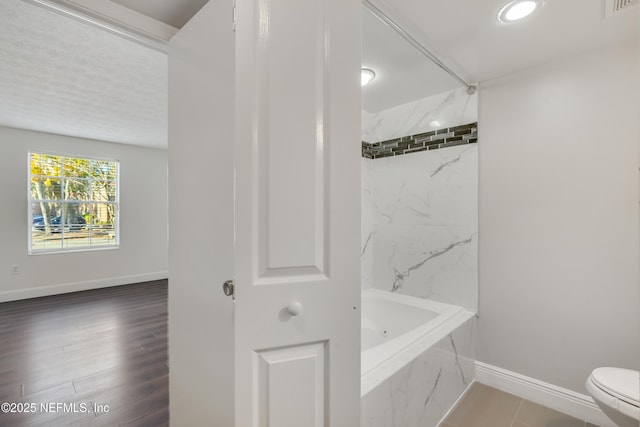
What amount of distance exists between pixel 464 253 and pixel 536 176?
732 mm

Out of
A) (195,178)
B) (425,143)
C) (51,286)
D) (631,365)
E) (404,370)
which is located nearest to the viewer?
(195,178)

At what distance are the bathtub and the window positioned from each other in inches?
190

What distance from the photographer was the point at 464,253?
7.47ft

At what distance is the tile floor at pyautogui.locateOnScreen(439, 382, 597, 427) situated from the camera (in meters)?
1.74

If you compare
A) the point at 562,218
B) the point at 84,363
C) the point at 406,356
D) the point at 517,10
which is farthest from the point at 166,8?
the point at 84,363

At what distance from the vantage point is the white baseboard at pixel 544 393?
173 centimetres

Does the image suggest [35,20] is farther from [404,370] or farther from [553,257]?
[553,257]

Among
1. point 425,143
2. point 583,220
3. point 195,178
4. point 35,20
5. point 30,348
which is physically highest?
point 35,20

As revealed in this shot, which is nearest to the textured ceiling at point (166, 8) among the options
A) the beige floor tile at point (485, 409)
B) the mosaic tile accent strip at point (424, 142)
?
the mosaic tile accent strip at point (424, 142)

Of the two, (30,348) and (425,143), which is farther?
(30,348)

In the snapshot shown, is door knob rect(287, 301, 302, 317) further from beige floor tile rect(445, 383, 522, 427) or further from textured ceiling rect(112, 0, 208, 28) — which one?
beige floor tile rect(445, 383, 522, 427)

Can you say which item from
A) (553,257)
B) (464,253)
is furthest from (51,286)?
(553,257)

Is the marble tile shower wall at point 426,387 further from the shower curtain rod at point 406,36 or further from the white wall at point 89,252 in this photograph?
the white wall at point 89,252

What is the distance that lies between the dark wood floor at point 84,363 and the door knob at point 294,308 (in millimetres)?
1532
